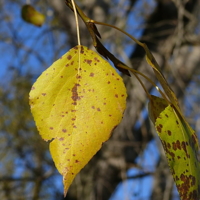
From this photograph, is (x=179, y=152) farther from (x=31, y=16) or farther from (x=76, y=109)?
(x=31, y=16)

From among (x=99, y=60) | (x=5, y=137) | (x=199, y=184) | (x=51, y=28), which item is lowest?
(x=199, y=184)

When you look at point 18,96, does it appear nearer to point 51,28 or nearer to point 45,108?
point 51,28

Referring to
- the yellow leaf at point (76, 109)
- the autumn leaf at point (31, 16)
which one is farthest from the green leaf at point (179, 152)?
the autumn leaf at point (31, 16)

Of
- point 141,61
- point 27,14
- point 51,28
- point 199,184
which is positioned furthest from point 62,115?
point 51,28

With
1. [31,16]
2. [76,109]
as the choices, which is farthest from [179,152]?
[31,16]

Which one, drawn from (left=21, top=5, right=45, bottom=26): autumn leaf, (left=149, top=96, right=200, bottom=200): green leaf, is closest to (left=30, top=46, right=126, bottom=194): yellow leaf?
(left=149, top=96, right=200, bottom=200): green leaf

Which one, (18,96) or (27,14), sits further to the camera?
(18,96)
